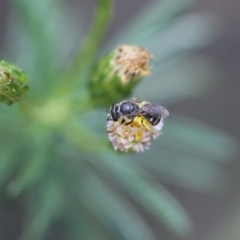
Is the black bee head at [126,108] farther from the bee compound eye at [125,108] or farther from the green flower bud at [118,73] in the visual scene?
the green flower bud at [118,73]

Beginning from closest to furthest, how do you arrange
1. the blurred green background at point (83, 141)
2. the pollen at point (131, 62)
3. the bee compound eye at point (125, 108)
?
the bee compound eye at point (125, 108)
the pollen at point (131, 62)
the blurred green background at point (83, 141)

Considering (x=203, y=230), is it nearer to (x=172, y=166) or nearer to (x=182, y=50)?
(x=172, y=166)

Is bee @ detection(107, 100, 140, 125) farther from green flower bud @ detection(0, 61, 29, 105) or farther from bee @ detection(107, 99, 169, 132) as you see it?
green flower bud @ detection(0, 61, 29, 105)

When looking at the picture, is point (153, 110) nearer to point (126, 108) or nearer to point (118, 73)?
point (126, 108)

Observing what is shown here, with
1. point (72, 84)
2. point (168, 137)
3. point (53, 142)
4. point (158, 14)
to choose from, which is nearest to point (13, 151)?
point (53, 142)

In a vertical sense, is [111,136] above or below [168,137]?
below

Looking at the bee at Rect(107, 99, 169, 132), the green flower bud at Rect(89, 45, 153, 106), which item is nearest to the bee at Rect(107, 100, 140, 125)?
the bee at Rect(107, 99, 169, 132)

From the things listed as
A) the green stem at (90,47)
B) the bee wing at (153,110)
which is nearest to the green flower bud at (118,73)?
the green stem at (90,47)
